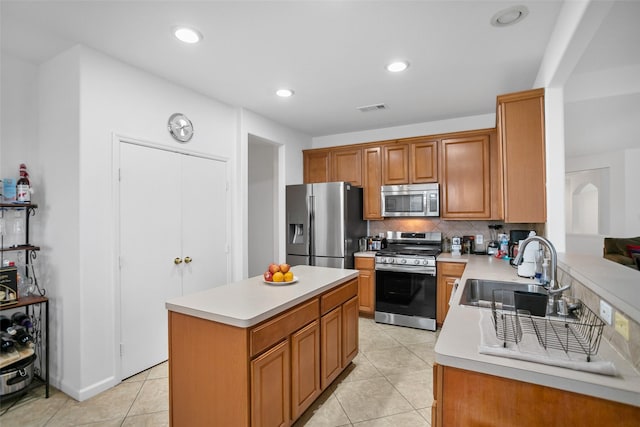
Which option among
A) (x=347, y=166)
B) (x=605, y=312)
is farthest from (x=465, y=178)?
(x=605, y=312)

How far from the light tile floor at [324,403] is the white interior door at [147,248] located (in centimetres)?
28

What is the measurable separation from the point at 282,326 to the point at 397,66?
2.28 meters

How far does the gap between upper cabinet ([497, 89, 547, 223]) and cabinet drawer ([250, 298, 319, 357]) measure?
5.87 feet

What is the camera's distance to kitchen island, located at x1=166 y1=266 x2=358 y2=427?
1.57 m

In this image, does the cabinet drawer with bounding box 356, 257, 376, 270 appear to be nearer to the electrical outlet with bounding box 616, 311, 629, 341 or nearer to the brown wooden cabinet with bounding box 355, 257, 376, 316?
the brown wooden cabinet with bounding box 355, 257, 376, 316

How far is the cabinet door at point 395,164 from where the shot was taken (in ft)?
13.8

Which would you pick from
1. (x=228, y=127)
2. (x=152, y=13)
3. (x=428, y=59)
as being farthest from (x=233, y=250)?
(x=428, y=59)

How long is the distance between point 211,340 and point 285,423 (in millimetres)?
704

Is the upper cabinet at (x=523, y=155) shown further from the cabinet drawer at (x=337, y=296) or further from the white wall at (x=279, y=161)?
the white wall at (x=279, y=161)

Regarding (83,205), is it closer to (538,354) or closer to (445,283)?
(538,354)

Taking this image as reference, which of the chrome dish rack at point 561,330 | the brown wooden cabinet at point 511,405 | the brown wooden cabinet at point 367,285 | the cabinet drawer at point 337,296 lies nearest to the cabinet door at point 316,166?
the brown wooden cabinet at point 367,285

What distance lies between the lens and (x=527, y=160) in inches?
97.9

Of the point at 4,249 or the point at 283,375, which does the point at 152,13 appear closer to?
the point at 4,249

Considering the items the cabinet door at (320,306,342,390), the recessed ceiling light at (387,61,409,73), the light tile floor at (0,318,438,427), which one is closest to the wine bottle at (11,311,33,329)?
the light tile floor at (0,318,438,427)
